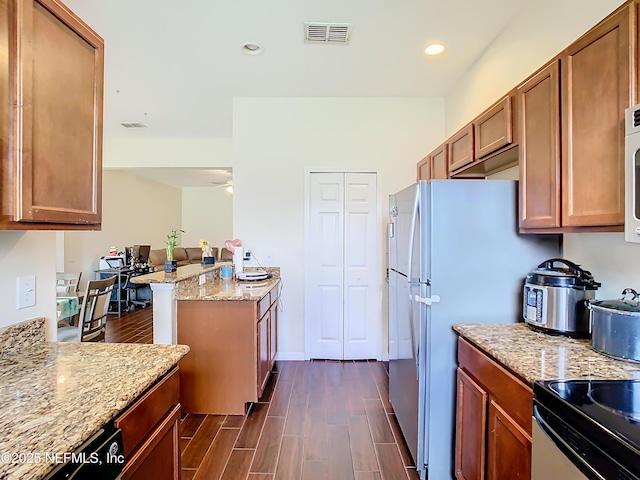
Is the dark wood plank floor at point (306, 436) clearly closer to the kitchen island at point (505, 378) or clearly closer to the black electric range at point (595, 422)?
the kitchen island at point (505, 378)

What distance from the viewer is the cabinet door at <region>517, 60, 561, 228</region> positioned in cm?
154

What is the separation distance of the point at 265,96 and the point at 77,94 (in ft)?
8.84

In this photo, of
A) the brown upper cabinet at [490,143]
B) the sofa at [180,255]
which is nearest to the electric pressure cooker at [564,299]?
the brown upper cabinet at [490,143]

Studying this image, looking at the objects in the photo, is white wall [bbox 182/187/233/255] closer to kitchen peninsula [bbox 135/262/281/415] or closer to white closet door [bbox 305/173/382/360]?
white closet door [bbox 305/173/382/360]

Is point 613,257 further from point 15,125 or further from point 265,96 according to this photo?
point 265,96

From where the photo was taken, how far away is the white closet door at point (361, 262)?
3.76 m

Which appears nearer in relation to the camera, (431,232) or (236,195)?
(431,232)

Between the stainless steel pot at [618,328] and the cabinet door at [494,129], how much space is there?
102cm

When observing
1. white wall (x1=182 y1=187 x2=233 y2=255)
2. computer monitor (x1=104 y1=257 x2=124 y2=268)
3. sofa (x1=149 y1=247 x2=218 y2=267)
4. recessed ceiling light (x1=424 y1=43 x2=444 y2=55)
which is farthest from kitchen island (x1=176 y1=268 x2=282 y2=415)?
white wall (x1=182 y1=187 x2=233 y2=255)

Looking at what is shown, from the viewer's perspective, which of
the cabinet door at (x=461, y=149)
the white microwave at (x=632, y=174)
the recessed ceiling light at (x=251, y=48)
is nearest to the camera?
the white microwave at (x=632, y=174)

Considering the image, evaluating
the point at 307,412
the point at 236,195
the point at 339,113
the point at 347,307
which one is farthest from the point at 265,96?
the point at 307,412

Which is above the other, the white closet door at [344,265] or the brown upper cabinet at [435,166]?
the brown upper cabinet at [435,166]

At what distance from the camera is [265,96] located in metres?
3.68

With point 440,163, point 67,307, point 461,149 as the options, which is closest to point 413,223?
point 461,149
